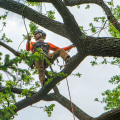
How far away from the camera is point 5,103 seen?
304 cm

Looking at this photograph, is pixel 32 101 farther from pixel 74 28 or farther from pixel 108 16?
pixel 108 16

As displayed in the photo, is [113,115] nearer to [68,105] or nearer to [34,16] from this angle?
[68,105]

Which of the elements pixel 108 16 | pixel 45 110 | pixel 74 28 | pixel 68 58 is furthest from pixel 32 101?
pixel 108 16

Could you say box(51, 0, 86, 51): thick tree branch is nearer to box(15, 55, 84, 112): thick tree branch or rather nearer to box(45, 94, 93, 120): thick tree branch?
box(15, 55, 84, 112): thick tree branch

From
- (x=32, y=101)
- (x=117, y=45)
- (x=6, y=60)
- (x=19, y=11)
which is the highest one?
(x=19, y=11)

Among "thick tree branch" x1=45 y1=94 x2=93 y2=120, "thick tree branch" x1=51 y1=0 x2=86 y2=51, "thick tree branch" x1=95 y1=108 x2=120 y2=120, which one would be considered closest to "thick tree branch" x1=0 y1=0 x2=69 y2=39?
"thick tree branch" x1=51 y1=0 x2=86 y2=51

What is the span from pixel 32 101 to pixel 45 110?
0.47 metres

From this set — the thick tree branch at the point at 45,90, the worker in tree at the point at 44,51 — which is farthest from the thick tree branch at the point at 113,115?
the worker in tree at the point at 44,51

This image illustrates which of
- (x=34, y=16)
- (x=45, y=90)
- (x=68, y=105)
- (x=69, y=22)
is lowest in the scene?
(x=68, y=105)

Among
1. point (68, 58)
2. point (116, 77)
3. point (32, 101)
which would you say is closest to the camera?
point (68, 58)

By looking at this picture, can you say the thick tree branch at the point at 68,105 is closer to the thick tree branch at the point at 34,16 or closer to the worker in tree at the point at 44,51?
the worker in tree at the point at 44,51

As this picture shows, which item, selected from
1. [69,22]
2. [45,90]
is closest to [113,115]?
[69,22]

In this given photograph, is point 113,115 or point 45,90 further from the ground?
point 45,90

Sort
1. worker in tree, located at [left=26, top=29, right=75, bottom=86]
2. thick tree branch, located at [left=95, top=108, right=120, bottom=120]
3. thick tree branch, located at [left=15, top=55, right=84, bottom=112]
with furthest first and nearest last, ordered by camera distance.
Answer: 1. worker in tree, located at [left=26, top=29, right=75, bottom=86]
2. thick tree branch, located at [left=15, top=55, right=84, bottom=112]
3. thick tree branch, located at [left=95, top=108, right=120, bottom=120]
